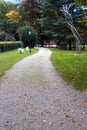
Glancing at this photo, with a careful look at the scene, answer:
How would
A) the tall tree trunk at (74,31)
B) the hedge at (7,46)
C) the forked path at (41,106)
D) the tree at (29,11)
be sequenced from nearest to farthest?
the forked path at (41,106) → the tall tree trunk at (74,31) → the hedge at (7,46) → the tree at (29,11)

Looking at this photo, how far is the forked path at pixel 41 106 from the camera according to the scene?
6.18 m

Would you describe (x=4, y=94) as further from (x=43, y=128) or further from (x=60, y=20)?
(x=60, y=20)

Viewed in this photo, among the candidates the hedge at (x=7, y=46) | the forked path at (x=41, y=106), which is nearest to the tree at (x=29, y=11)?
the hedge at (x=7, y=46)

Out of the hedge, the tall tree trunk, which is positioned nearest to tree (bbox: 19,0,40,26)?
the hedge

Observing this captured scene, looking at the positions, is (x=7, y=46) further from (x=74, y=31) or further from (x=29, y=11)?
(x=29, y=11)

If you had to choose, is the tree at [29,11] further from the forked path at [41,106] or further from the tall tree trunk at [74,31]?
the forked path at [41,106]

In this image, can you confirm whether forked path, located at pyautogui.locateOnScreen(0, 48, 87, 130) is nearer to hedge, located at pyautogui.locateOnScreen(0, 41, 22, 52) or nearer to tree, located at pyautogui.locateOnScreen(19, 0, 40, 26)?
hedge, located at pyautogui.locateOnScreen(0, 41, 22, 52)

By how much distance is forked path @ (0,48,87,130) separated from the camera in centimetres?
618

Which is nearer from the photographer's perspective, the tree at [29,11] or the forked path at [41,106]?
the forked path at [41,106]

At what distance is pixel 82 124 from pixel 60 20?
36842mm

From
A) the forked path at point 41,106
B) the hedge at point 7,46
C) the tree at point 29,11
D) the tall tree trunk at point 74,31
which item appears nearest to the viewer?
the forked path at point 41,106

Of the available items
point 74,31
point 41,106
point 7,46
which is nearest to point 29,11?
point 7,46

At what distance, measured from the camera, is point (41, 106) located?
7707mm

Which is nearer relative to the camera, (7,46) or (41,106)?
(41,106)
